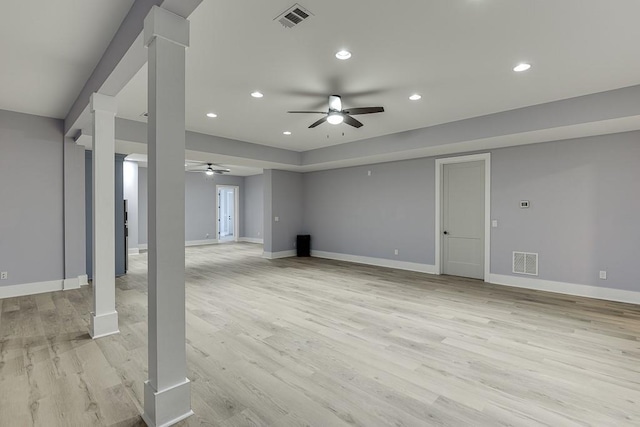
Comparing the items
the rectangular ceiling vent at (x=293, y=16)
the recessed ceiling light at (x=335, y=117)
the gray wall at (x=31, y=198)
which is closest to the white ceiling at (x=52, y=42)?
the gray wall at (x=31, y=198)

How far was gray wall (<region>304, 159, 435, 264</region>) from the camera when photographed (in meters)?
6.65

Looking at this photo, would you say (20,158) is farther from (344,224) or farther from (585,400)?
(585,400)

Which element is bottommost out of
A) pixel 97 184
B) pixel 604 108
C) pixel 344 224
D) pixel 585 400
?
pixel 585 400

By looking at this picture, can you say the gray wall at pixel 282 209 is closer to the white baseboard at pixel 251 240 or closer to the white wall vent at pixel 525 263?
the white baseboard at pixel 251 240

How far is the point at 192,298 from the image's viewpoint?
468cm

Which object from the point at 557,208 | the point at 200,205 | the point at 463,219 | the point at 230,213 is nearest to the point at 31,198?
the point at 200,205

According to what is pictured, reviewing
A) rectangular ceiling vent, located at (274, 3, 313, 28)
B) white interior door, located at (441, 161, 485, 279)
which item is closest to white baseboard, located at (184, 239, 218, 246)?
white interior door, located at (441, 161, 485, 279)

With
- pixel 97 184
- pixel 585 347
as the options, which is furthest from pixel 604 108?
pixel 97 184

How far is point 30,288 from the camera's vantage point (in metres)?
4.86

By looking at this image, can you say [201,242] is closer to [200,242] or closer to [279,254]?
[200,242]

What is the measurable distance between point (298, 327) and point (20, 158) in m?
5.10

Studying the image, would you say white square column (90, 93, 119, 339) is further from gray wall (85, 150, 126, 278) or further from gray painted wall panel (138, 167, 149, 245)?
gray painted wall panel (138, 167, 149, 245)

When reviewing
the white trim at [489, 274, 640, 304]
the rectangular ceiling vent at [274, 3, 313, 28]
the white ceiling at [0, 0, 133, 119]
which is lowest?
the white trim at [489, 274, 640, 304]

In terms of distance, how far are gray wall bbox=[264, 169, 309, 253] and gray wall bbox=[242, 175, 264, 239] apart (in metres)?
3.23
